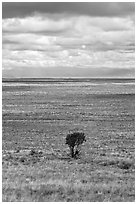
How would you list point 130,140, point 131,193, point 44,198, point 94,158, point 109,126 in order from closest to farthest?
point 44,198 → point 131,193 → point 94,158 → point 130,140 → point 109,126

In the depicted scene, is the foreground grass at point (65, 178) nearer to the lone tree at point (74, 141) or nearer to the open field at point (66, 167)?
the open field at point (66, 167)

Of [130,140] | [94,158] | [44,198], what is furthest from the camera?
[130,140]

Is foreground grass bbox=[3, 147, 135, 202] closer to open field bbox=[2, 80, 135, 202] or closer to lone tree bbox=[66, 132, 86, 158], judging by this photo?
open field bbox=[2, 80, 135, 202]

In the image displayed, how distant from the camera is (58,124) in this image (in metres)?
36.8

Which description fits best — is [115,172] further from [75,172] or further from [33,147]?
[33,147]

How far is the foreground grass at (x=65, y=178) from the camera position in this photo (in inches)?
428

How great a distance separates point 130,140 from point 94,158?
28.3 ft

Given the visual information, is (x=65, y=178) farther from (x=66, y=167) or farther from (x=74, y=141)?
(x=74, y=141)

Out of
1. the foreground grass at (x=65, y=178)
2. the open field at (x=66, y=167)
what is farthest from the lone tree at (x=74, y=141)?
the foreground grass at (x=65, y=178)

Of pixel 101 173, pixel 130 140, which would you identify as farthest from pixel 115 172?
pixel 130 140

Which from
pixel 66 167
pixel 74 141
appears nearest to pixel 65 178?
pixel 66 167

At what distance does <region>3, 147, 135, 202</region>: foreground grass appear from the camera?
10875 millimetres

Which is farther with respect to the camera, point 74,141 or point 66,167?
point 74,141

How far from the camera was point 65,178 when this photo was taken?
1325 centimetres
